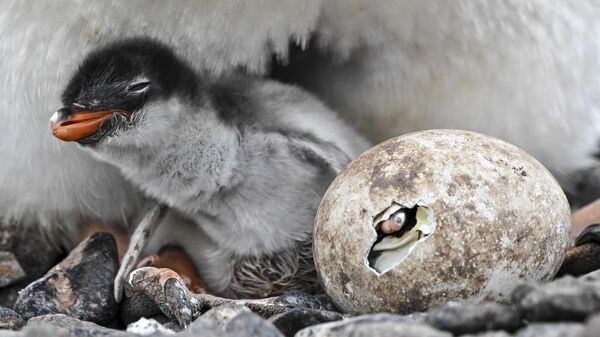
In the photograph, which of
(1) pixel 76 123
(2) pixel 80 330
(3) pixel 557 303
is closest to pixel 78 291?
(1) pixel 76 123

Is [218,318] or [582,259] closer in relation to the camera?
[218,318]

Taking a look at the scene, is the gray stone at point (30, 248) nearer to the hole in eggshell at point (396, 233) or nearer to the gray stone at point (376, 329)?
the hole in eggshell at point (396, 233)

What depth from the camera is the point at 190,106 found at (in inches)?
63.1

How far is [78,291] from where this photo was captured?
1.64 m

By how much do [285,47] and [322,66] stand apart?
0.17 meters

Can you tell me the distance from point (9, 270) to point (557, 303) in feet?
3.62

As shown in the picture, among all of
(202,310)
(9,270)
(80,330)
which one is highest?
(80,330)

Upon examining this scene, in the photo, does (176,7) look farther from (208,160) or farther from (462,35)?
(462,35)

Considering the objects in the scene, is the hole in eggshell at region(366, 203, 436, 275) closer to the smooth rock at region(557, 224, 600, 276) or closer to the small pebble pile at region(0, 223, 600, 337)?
the small pebble pile at region(0, 223, 600, 337)

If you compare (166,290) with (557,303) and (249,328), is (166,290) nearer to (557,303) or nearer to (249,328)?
(249,328)

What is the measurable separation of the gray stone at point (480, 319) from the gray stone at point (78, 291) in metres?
0.75

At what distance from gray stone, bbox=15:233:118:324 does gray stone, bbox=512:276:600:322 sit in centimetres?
81

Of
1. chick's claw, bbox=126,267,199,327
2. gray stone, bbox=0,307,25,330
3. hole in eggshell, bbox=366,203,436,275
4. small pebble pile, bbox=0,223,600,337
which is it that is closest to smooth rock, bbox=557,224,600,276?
small pebble pile, bbox=0,223,600,337

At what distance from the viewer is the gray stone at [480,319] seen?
1021 millimetres
